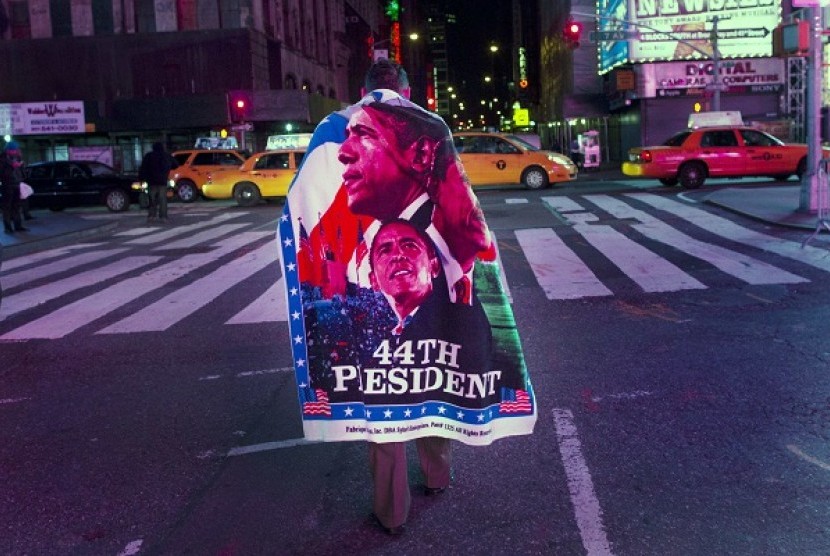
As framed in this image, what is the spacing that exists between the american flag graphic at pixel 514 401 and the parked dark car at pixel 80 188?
24782 millimetres

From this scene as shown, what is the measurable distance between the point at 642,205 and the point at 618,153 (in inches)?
1279

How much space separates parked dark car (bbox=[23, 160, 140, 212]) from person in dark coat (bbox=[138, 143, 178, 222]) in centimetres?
546

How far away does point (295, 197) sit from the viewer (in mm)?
3650

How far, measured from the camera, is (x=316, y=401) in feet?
12.3

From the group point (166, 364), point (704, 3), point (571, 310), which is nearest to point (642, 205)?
point (571, 310)

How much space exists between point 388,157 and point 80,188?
2532 cm

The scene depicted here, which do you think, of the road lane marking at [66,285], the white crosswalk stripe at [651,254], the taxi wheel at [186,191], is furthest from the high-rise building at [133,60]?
the road lane marking at [66,285]

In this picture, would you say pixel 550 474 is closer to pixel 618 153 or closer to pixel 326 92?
pixel 618 153

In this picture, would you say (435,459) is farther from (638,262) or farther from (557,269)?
Answer: (638,262)

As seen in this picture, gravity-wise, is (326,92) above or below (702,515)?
above

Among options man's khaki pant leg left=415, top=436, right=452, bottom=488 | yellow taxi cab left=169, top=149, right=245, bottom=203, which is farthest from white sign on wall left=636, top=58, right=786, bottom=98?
man's khaki pant leg left=415, top=436, right=452, bottom=488

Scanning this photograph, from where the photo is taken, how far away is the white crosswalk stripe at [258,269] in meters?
9.44

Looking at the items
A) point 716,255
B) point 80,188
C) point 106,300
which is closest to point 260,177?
point 80,188

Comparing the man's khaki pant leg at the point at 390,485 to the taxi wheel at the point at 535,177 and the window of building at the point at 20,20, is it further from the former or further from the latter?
the window of building at the point at 20,20
